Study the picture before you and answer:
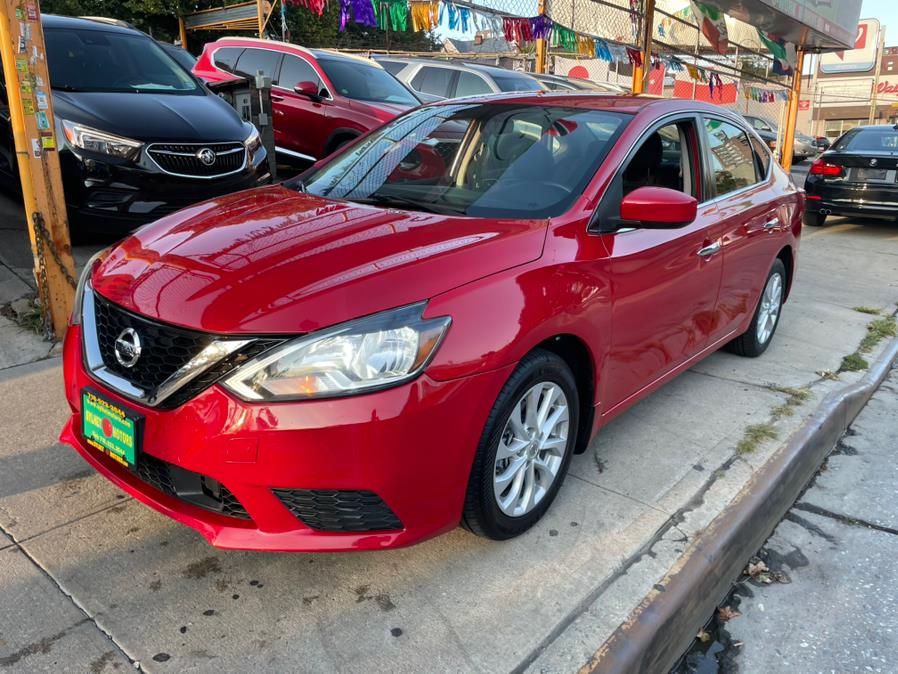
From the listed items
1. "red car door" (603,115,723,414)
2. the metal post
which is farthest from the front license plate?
the metal post

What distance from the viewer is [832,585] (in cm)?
279

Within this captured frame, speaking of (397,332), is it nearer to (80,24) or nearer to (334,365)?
(334,365)

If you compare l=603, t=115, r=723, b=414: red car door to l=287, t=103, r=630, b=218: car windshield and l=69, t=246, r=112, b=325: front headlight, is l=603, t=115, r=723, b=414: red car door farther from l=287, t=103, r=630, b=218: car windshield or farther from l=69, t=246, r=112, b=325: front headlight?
l=69, t=246, r=112, b=325: front headlight

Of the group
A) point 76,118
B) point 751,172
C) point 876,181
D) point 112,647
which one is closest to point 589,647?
→ point 112,647

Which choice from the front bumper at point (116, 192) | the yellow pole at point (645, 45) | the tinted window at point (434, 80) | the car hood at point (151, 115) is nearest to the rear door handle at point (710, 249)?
the front bumper at point (116, 192)

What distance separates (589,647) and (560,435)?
0.82m

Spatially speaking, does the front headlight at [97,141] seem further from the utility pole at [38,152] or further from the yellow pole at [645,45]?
the yellow pole at [645,45]

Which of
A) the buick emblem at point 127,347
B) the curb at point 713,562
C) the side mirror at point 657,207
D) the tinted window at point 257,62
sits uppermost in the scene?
the tinted window at point 257,62

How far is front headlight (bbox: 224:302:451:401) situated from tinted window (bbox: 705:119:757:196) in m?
2.50

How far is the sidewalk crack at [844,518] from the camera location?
3156mm

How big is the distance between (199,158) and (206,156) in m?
0.05

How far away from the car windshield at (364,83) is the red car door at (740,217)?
4967 mm

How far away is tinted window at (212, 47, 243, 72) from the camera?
31.5ft

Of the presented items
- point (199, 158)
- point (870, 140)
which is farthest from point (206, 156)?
point (870, 140)
